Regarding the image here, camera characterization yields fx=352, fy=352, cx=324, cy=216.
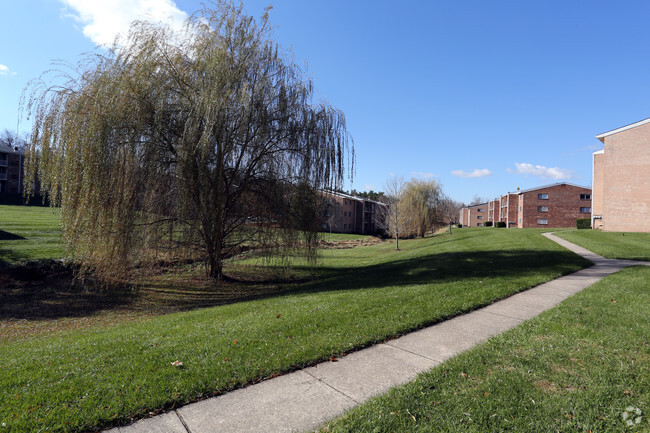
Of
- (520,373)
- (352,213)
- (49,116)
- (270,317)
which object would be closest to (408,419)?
(520,373)

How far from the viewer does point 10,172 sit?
51.1m

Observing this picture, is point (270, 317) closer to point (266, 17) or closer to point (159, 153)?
point (159, 153)

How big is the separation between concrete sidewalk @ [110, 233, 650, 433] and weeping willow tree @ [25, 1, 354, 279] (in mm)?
7368

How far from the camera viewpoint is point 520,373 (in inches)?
139

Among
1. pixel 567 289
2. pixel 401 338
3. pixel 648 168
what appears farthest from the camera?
pixel 648 168

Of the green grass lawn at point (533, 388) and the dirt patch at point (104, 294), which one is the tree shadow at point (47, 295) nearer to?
the dirt patch at point (104, 294)

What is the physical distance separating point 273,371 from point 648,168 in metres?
35.2

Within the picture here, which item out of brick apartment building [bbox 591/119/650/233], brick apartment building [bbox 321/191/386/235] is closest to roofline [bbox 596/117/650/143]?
brick apartment building [bbox 591/119/650/233]

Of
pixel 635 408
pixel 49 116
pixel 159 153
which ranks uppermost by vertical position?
pixel 49 116

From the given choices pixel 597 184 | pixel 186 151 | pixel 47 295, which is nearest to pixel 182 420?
pixel 186 151

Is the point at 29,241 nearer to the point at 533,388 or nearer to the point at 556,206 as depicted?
the point at 533,388

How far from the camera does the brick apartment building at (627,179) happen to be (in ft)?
90.0

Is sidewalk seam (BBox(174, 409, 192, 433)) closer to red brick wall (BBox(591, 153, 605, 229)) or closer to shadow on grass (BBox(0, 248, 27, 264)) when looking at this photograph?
shadow on grass (BBox(0, 248, 27, 264))

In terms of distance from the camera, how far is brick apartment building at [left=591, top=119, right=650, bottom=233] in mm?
27422
